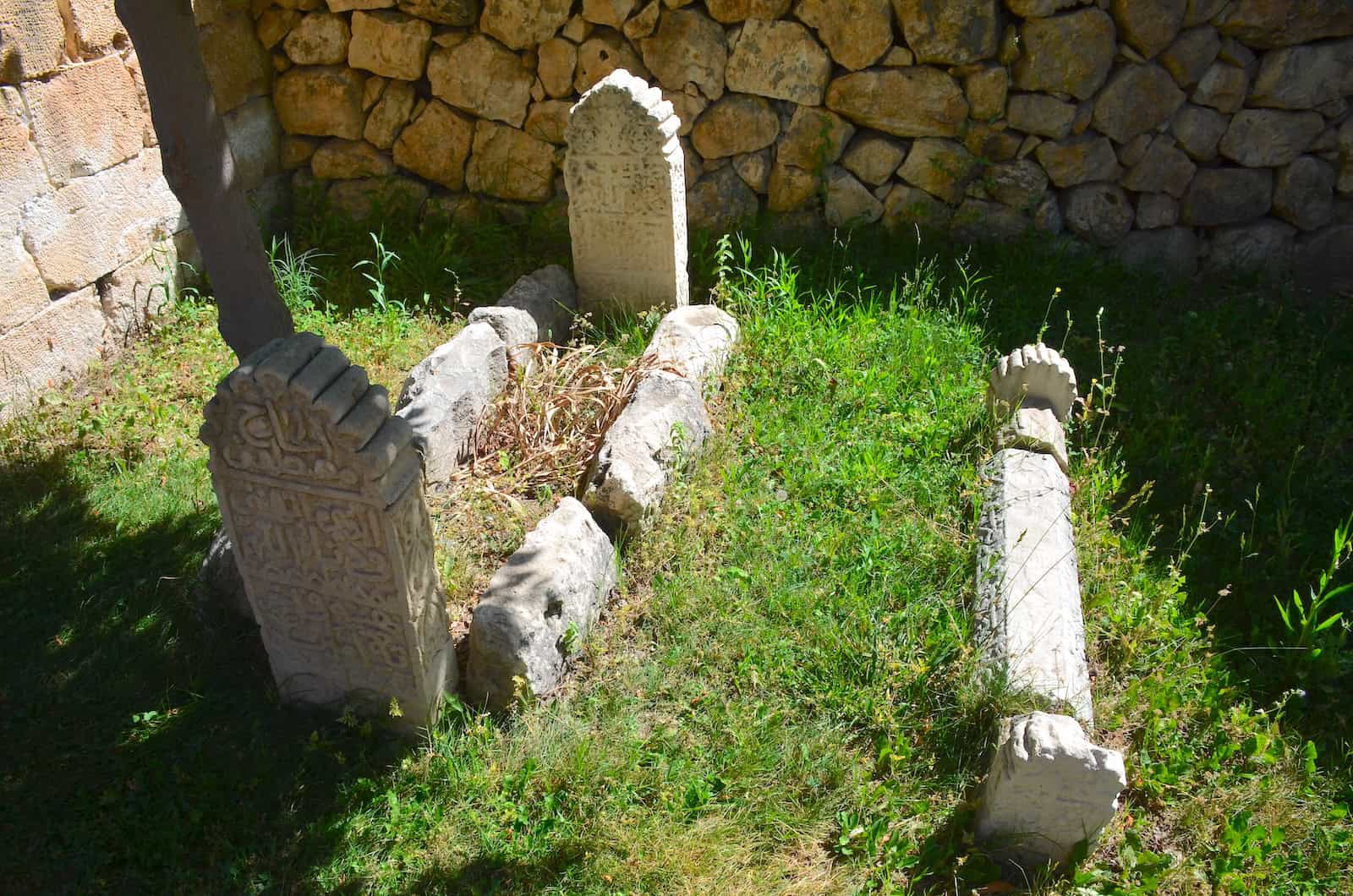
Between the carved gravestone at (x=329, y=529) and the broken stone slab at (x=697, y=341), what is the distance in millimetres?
1870

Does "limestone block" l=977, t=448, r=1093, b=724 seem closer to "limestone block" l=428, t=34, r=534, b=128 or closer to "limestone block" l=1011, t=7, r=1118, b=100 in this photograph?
"limestone block" l=1011, t=7, r=1118, b=100

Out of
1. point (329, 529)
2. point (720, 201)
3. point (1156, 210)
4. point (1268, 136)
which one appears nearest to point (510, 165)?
point (720, 201)

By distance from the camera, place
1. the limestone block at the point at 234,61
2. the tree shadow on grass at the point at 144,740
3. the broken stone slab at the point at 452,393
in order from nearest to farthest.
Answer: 1. the tree shadow on grass at the point at 144,740
2. the broken stone slab at the point at 452,393
3. the limestone block at the point at 234,61

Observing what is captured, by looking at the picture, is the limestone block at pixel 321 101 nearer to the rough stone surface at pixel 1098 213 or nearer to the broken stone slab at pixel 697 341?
the broken stone slab at pixel 697 341

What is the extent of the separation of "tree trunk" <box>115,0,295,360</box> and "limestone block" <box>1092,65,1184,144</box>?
14.4 ft

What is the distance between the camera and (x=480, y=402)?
4.57 metres

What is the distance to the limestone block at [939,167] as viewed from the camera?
588cm

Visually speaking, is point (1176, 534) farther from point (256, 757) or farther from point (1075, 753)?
point (256, 757)

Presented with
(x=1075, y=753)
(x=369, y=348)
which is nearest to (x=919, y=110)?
(x=369, y=348)

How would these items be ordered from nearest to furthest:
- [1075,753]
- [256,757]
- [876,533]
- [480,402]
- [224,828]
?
[1075,753]
[224,828]
[256,757]
[876,533]
[480,402]

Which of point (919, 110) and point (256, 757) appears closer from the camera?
point (256, 757)

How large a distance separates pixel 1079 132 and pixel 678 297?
241cm

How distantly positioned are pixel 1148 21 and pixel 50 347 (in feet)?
18.6

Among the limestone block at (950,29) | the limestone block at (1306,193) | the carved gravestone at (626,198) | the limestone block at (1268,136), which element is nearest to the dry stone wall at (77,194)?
the carved gravestone at (626,198)
